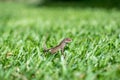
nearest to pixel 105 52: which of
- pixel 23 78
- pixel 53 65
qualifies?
pixel 53 65

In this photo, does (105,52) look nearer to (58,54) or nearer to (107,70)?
(58,54)

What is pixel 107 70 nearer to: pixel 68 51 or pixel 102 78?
pixel 102 78

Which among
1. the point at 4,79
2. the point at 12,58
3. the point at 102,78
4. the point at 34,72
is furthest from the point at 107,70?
the point at 12,58

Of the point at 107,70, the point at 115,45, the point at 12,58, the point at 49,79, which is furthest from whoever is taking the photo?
the point at 115,45

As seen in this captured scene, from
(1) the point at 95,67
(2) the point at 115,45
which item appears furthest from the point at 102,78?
(2) the point at 115,45

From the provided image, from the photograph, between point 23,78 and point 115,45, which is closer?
point 23,78

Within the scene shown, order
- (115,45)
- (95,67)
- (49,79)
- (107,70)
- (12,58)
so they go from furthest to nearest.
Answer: (115,45) < (12,58) < (95,67) < (107,70) < (49,79)

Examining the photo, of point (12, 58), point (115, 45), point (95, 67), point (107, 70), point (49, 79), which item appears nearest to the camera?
point (49, 79)

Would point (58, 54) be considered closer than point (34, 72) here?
No
